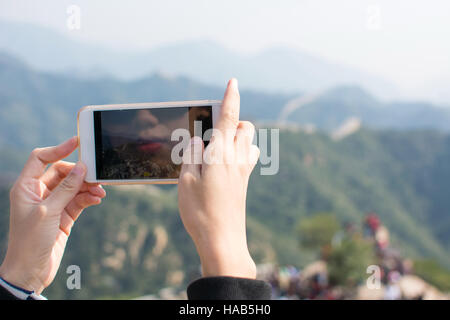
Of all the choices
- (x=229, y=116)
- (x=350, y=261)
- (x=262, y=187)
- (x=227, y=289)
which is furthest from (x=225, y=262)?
(x=262, y=187)

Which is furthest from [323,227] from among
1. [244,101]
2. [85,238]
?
[244,101]

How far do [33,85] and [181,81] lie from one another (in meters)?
13.5

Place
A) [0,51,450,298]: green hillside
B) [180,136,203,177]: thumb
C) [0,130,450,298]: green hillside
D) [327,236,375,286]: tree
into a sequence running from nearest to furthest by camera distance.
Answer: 1. [180,136,203,177]: thumb
2. [327,236,375,286]: tree
3. [0,130,450,298]: green hillside
4. [0,51,450,298]: green hillside

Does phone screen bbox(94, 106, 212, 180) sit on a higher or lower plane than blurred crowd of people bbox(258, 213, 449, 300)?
higher

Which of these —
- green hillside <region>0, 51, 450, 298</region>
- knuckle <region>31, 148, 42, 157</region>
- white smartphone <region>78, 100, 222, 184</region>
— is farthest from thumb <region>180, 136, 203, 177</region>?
green hillside <region>0, 51, 450, 298</region>

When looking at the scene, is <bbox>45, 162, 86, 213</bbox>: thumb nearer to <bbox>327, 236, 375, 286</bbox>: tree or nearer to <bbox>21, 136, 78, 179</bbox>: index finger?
<bbox>21, 136, 78, 179</bbox>: index finger

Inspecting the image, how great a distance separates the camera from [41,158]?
1288mm

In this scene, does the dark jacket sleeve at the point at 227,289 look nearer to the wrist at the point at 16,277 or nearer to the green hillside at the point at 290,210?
the wrist at the point at 16,277

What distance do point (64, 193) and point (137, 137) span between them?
34cm

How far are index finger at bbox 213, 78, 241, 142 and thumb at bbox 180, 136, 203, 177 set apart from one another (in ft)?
0.22

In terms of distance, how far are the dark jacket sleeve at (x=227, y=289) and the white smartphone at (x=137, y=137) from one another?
54 centimetres

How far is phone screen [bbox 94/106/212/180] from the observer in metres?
1.37

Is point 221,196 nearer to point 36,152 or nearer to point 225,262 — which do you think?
point 225,262
